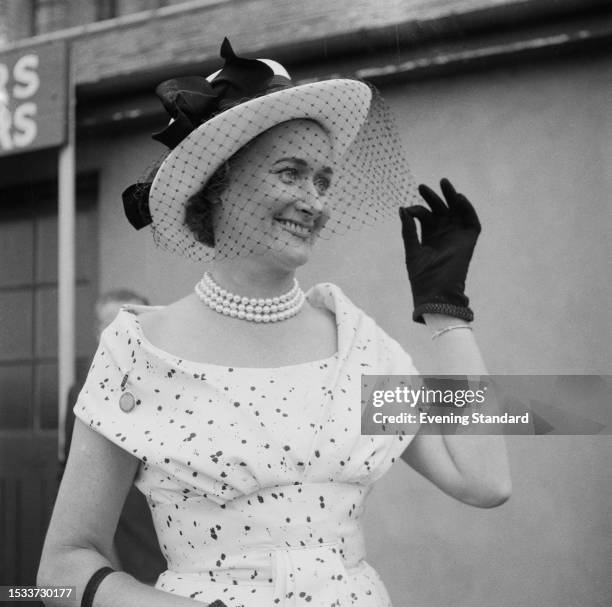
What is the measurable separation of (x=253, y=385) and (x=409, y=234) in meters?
0.27

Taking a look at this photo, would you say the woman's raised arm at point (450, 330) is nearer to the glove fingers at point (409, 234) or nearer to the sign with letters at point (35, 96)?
the glove fingers at point (409, 234)

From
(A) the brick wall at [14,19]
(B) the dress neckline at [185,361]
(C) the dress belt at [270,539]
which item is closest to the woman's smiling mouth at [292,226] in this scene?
(B) the dress neckline at [185,361]

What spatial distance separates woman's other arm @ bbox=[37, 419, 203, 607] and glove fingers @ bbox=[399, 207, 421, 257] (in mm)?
398

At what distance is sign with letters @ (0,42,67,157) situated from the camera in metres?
1.54

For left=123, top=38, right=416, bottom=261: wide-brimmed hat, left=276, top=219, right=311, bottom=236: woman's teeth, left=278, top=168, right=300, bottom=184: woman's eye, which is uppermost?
left=123, top=38, right=416, bottom=261: wide-brimmed hat

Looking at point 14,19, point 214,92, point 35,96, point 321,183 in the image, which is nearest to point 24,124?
point 35,96

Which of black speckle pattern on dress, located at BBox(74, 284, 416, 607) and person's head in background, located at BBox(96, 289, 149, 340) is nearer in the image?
black speckle pattern on dress, located at BBox(74, 284, 416, 607)

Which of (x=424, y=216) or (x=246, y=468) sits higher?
(x=424, y=216)

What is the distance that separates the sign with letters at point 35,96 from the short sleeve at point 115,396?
82 centimetres

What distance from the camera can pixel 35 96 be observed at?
1.54m

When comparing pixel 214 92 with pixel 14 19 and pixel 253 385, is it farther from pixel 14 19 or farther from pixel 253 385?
pixel 14 19

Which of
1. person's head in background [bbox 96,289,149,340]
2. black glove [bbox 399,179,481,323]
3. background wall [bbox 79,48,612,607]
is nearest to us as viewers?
black glove [bbox 399,179,481,323]

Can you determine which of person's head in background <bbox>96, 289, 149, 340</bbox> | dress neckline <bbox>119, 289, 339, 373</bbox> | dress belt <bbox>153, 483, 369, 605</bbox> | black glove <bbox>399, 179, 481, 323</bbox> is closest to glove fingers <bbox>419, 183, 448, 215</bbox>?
black glove <bbox>399, 179, 481, 323</bbox>

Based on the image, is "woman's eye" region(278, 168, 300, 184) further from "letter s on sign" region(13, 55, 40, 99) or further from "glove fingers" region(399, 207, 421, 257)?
"letter s on sign" region(13, 55, 40, 99)
